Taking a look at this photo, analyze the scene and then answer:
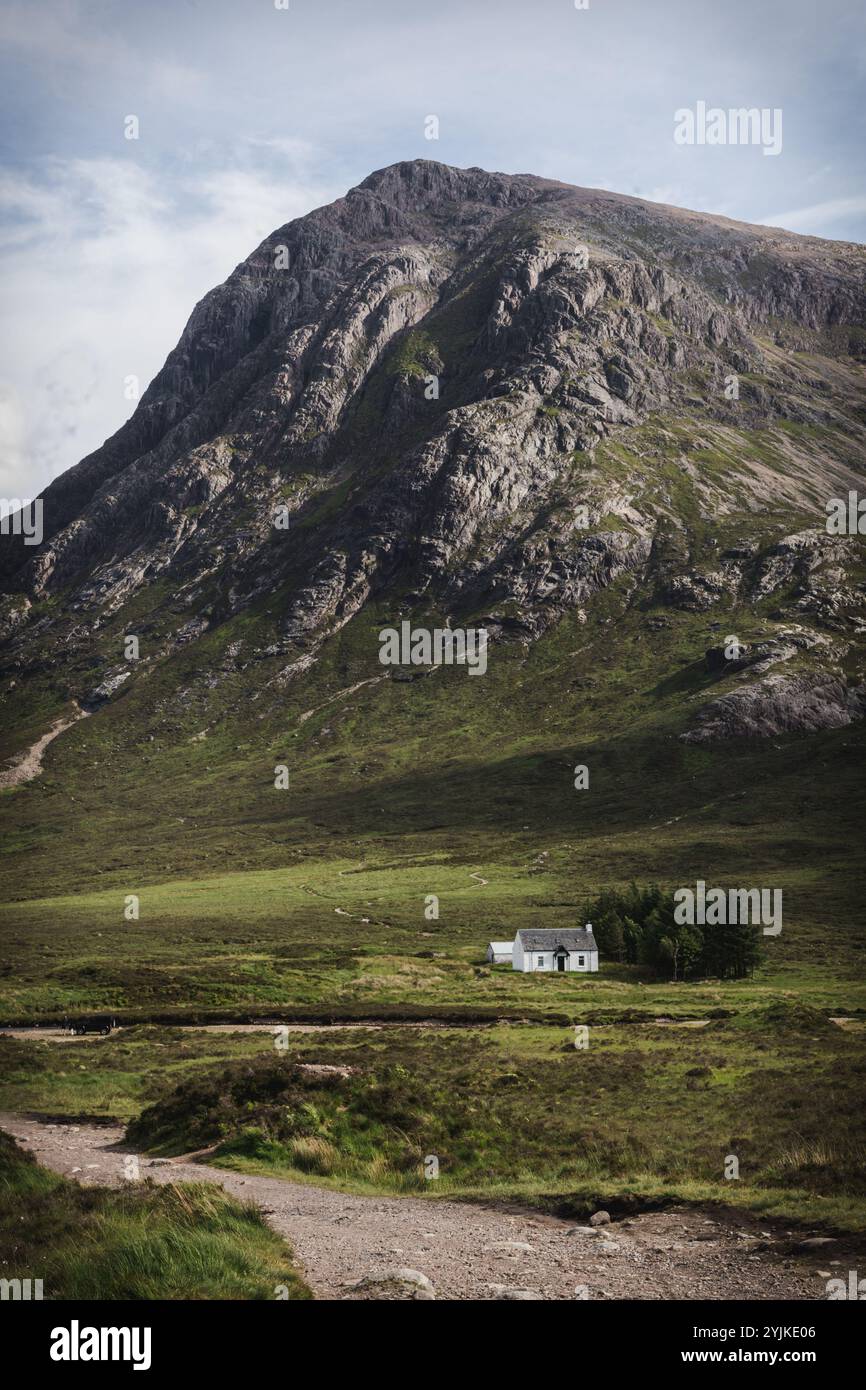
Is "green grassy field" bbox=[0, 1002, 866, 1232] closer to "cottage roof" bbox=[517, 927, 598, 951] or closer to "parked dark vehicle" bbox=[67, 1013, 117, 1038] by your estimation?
"parked dark vehicle" bbox=[67, 1013, 117, 1038]

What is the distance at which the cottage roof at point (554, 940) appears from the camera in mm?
89438

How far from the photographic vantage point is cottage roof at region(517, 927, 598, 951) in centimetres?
8944

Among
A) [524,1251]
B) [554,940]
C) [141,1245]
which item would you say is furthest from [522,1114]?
[554,940]

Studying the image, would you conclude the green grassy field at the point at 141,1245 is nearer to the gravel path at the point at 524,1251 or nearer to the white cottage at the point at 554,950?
the gravel path at the point at 524,1251

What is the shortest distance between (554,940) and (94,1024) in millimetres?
Answer: 44003

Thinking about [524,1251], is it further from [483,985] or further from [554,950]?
[554,950]

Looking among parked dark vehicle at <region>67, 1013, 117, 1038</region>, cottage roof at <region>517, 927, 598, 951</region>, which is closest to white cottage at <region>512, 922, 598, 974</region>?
cottage roof at <region>517, 927, 598, 951</region>

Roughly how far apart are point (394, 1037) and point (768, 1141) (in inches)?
1167

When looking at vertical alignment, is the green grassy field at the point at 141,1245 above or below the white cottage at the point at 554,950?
above

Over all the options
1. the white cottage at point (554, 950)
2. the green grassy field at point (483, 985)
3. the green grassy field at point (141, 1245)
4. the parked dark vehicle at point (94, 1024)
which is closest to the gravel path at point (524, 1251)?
the green grassy field at point (141, 1245)

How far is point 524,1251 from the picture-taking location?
16.4m

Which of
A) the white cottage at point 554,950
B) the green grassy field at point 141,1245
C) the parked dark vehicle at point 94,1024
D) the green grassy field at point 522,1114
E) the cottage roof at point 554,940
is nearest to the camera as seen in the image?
the green grassy field at point 141,1245
